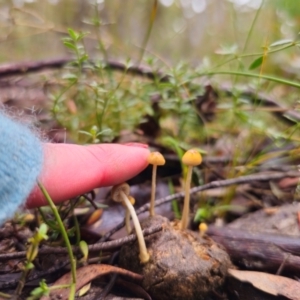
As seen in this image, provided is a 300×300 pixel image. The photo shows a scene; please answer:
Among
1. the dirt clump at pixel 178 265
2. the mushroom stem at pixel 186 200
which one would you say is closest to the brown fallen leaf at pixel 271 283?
the dirt clump at pixel 178 265

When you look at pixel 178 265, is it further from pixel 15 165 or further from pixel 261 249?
pixel 15 165

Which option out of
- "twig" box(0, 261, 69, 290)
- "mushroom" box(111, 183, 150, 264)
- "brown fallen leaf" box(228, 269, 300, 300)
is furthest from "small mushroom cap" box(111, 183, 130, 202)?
"brown fallen leaf" box(228, 269, 300, 300)

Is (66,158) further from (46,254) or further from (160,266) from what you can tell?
(160,266)

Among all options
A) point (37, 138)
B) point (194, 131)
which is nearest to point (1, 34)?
point (194, 131)

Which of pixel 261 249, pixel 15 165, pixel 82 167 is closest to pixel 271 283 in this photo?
pixel 261 249

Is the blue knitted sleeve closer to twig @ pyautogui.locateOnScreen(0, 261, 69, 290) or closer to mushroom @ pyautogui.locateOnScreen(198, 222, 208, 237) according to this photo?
twig @ pyautogui.locateOnScreen(0, 261, 69, 290)
